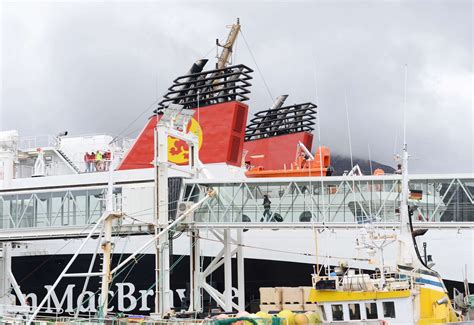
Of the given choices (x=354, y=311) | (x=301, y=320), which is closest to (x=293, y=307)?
(x=301, y=320)

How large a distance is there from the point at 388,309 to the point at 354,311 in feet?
3.39

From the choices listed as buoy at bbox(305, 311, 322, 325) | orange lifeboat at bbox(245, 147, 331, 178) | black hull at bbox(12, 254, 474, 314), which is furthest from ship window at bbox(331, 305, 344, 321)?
orange lifeboat at bbox(245, 147, 331, 178)

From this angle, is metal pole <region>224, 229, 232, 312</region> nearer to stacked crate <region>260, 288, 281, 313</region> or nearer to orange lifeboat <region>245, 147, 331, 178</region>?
stacked crate <region>260, 288, 281, 313</region>

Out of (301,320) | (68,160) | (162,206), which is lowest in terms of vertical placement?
(301,320)

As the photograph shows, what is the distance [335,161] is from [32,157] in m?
61.0

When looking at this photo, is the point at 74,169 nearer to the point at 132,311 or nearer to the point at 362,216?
the point at 132,311

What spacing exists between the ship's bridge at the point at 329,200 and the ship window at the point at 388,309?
808cm

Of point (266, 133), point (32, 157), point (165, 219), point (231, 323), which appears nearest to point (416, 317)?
point (231, 323)

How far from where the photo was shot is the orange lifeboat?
3925 cm

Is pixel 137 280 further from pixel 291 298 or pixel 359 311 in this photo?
pixel 359 311

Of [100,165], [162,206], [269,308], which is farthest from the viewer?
[100,165]

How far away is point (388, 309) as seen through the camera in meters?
24.0

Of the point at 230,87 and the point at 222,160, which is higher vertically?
the point at 230,87

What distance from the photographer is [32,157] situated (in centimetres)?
4844
